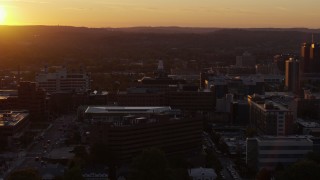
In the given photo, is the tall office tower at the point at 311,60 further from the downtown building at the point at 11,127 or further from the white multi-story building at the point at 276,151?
the white multi-story building at the point at 276,151

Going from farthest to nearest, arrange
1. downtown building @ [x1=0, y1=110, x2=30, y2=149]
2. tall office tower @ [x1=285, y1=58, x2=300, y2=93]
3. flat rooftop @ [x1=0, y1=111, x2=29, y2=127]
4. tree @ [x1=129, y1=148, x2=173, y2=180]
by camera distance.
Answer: tall office tower @ [x1=285, y1=58, x2=300, y2=93]
flat rooftop @ [x1=0, y1=111, x2=29, y2=127]
downtown building @ [x1=0, y1=110, x2=30, y2=149]
tree @ [x1=129, y1=148, x2=173, y2=180]

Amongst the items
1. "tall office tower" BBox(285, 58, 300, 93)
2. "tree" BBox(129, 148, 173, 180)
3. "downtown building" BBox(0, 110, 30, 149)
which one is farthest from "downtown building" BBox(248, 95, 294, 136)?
"tall office tower" BBox(285, 58, 300, 93)

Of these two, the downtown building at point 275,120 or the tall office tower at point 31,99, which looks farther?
the tall office tower at point 31,99

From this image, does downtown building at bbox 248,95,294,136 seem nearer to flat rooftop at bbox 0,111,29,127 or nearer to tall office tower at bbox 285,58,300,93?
flat rooftop at bbox 0,111,29,127

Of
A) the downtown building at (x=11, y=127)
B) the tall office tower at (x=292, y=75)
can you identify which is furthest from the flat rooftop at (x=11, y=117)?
the tall office tower at (x=292, y=75)

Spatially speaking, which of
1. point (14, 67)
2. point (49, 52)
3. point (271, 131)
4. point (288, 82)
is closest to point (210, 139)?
point (271, 131)
